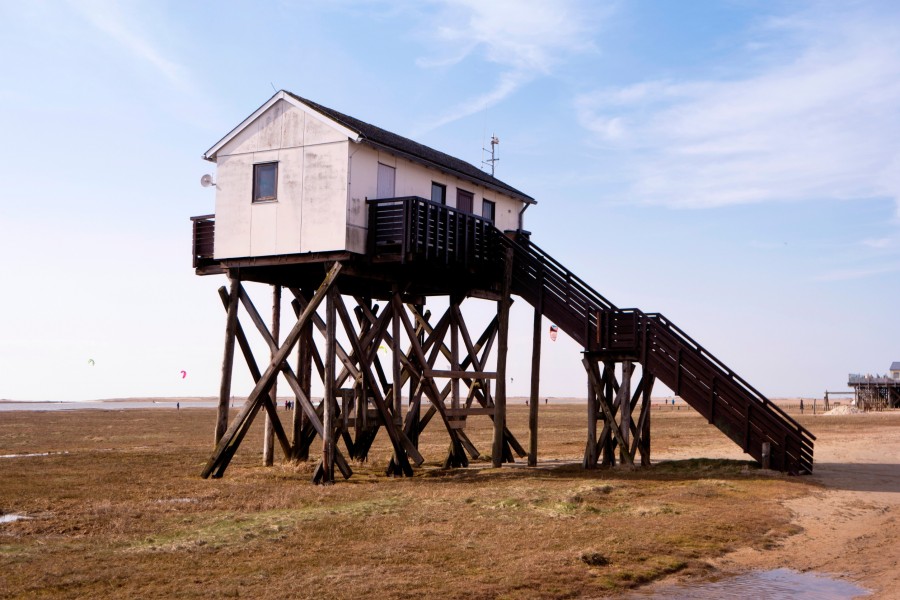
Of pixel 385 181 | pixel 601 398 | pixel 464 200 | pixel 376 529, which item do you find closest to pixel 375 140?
pixel 385 181

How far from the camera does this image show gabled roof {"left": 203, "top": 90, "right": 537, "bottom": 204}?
75.4 ft

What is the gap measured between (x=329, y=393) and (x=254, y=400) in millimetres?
2329

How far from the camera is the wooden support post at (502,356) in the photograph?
84.1 feet

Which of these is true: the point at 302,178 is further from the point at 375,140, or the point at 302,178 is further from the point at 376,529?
the point at 376,529

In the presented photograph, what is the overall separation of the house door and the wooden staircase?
444cm

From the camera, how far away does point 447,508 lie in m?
17.0

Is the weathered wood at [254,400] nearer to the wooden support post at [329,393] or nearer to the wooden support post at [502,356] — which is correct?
the wooden support post at [329,393]

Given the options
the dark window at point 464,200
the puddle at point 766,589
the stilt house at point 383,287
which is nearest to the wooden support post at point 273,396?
the stilt house at point 383,287

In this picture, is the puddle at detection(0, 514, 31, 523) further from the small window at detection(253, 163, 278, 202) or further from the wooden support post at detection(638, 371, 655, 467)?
the wooden support post at detection(638, 371, 655, 467)

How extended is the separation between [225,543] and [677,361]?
1325cm

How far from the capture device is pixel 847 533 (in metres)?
15.0

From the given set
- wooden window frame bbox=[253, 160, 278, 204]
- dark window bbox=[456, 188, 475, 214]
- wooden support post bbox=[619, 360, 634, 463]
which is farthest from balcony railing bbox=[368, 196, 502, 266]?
wooden support post bbox=[619, 360, 634, 463]

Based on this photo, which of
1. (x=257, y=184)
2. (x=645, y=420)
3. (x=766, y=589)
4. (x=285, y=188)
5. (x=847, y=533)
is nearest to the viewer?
(x=766, y=589)

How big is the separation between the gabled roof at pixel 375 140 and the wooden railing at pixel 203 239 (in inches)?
69.7
